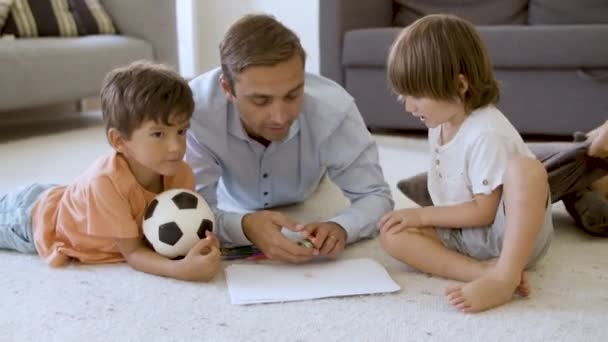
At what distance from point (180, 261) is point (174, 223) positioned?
2.7 inches

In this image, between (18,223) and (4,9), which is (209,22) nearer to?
(4,9)

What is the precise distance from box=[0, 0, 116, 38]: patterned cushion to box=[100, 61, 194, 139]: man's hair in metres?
1.87

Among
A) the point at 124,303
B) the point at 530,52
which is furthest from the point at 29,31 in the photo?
the point at 124,303

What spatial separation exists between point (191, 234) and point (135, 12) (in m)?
2.22

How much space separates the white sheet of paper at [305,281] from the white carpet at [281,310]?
0.02 m

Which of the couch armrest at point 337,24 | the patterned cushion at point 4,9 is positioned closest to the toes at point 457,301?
the couch armrest at point 337,24

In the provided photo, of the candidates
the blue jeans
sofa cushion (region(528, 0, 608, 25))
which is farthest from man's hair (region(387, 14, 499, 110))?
sofa cushion (region(528, 0, 608, 25))

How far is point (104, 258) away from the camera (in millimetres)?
1326

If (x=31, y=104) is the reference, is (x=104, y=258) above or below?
above

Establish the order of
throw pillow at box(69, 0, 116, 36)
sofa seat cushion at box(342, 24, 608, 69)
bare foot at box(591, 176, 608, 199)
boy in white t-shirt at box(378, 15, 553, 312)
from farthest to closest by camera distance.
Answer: throw pillow at box(69, 0, 116, 36) → sofa seat cushion at box(342, 24, 608, 69) → bare foot at box(591, 176, 608, 199) → boy in white t-shirt at box(378, 15, 553, 312)

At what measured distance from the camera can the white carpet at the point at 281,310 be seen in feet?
3.33

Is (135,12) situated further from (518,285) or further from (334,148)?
(518,285)

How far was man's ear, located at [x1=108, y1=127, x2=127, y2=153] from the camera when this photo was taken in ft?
4.19

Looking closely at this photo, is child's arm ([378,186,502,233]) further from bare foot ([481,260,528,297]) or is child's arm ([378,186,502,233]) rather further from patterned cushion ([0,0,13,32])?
patterned cushion ([0,0,13,32])
